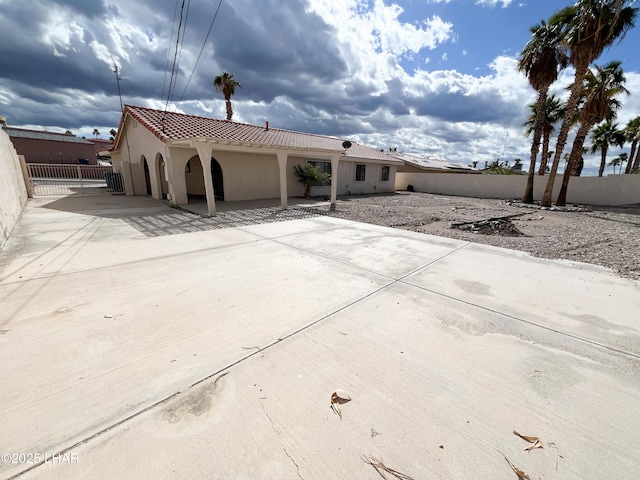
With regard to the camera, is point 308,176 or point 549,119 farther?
point 549,119

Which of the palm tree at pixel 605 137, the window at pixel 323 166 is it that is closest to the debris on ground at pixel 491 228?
the window at pixel 323 166

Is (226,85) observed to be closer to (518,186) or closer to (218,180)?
(218,180)

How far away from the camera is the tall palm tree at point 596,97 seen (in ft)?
45.2

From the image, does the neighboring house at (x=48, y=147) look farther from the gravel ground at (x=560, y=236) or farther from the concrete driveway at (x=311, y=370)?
the gravel ground at (x=560, y=236)

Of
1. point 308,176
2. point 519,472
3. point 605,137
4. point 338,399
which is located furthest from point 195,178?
point 605,137

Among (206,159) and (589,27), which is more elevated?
(589,27)

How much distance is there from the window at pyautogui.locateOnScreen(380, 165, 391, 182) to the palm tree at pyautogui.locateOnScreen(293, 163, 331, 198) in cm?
797

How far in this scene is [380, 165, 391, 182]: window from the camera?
73.6ft

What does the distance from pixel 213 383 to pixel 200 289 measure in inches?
76.6

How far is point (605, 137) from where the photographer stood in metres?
26.9

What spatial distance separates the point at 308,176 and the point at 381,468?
48.9 feet

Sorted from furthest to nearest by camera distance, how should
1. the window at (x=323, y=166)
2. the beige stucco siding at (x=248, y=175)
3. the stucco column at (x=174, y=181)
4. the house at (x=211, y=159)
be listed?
1. the window at (x=323, y=166)
2. the beige stucco siding at (x=248, y=175)
3. the stucco column at (x=174, y=181)
4. the house at (x=211, y=159)

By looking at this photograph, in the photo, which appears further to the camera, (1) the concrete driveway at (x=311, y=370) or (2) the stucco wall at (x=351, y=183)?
(2) the stucco wall at (x=351, y=183)

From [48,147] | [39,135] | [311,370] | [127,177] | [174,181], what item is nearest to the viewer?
[311,370]
